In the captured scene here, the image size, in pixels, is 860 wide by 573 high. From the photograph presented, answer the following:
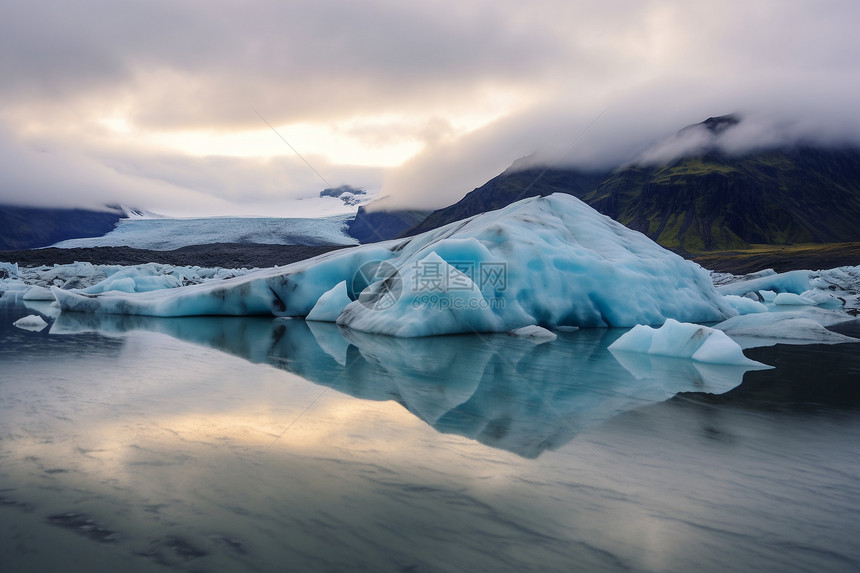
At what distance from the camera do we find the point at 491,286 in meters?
9.58

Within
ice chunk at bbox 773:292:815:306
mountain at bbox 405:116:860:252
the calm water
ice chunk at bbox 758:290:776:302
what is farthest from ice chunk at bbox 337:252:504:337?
mountain at bbox 405:116:860:252

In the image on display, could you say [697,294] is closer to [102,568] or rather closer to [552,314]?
[552,314]

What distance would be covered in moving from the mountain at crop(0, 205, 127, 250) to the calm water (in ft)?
260

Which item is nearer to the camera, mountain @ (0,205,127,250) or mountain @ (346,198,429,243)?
mountain @ (0,205,127,250)

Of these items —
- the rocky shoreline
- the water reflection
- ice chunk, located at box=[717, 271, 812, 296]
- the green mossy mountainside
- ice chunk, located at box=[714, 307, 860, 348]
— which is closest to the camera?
the water reflection

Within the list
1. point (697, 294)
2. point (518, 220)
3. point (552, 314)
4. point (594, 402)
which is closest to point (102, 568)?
point (594, 402)

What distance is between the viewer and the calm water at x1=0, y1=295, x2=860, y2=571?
1811 millimetres

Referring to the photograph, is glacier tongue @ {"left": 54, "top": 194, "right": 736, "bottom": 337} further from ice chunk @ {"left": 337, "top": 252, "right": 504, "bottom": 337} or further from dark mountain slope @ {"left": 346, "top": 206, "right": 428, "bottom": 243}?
dark mountain slope @ {"left": 346, "top": 206, "right": 428, "bottom": 243}

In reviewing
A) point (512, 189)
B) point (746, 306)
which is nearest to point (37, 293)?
point (746, 306)

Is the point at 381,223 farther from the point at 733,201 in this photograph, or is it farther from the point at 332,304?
the point at 332,304

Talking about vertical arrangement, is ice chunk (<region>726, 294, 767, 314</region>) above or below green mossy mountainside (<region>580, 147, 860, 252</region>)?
below

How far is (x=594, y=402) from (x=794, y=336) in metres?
6.31

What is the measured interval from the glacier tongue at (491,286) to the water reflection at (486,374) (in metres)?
0.70

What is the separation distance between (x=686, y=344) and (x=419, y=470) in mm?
5273
